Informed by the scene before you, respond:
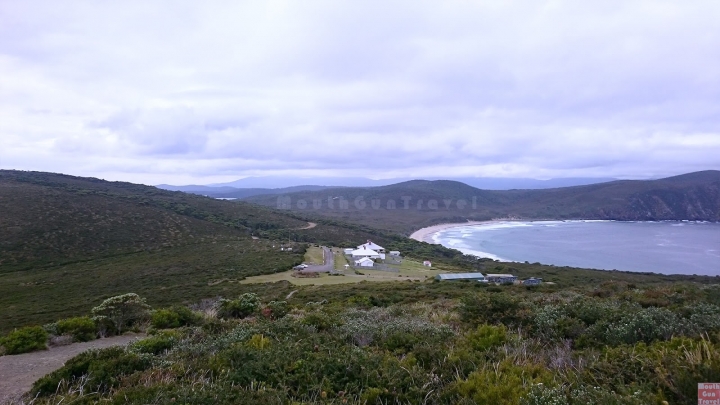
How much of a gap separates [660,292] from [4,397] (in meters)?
12.4

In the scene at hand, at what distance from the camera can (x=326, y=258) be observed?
43.0m

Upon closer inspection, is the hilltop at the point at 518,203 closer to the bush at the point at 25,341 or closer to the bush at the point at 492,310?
the bush at the point at 492,310

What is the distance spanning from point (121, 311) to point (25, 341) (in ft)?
6.66

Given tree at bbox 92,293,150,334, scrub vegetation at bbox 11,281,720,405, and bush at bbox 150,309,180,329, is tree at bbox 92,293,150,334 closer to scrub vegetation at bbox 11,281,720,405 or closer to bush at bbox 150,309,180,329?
bush at bbox 150,309,180,329

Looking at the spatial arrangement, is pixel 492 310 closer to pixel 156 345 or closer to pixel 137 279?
pixel 156 345

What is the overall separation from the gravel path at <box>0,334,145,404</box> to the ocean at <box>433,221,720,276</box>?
58085 mm

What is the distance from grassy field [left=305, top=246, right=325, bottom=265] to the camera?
3989 centimetres

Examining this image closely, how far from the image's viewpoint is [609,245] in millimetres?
72625

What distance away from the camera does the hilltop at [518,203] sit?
4678 inches

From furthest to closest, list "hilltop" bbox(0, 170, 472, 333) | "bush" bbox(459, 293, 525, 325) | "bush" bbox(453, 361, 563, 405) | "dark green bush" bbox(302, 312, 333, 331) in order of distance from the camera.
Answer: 1. "hilltop" bbox(0, 170, 472, 333)
2. "bush" bbox(459, 293, 525, 325)
3. "dark green bush" bbox(302, 312, 333, 331)
4. "bush" bbox(453, 361, 563, 405)

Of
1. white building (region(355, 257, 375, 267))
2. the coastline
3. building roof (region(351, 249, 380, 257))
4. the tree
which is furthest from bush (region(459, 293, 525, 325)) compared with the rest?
the coastline

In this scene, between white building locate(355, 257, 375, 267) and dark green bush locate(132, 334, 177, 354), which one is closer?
dark green bush locate(132, 334, 177, 354)

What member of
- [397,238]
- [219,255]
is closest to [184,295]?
[219,255]

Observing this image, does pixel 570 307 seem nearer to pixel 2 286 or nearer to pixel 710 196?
pixel 2 286
